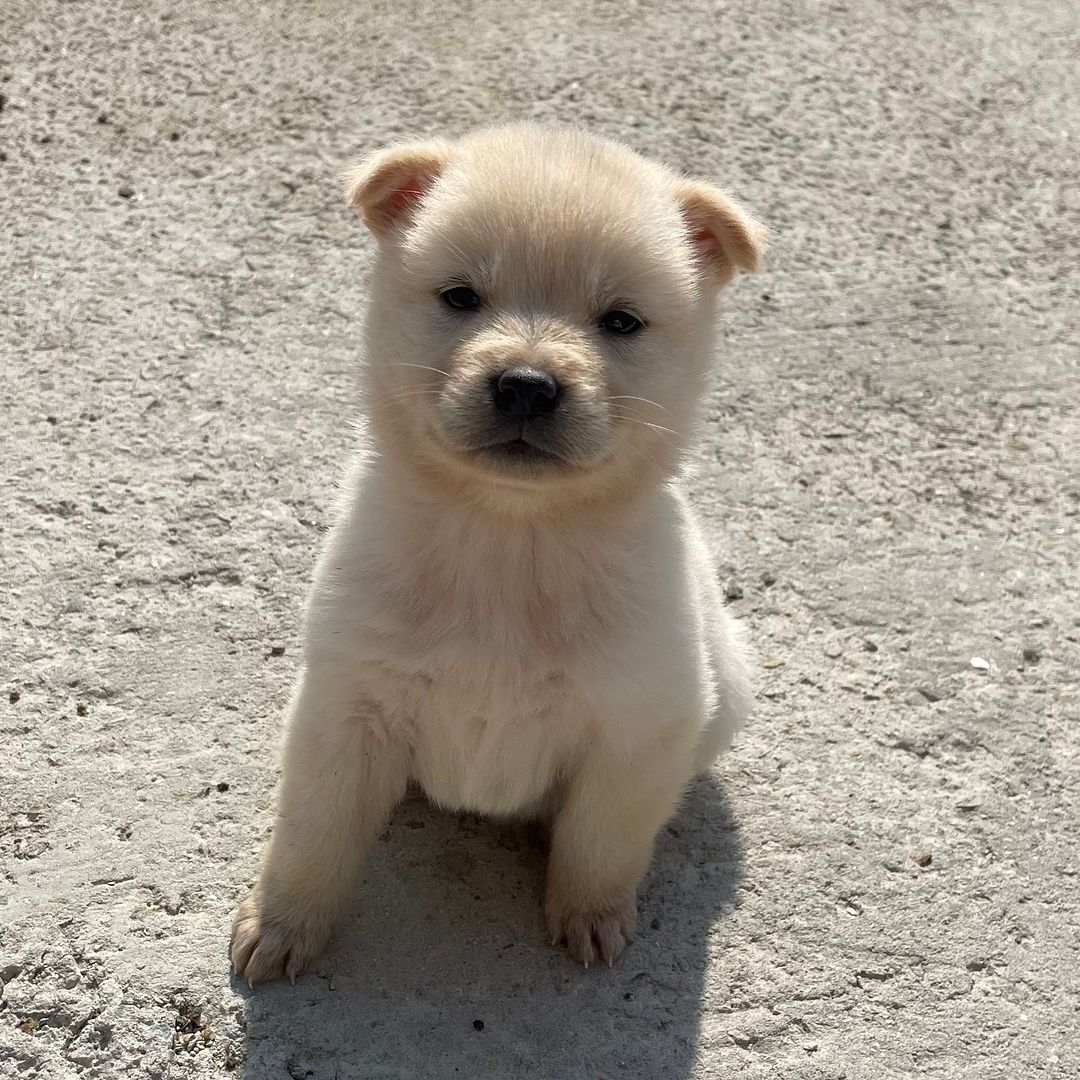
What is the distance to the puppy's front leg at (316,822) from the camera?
10.0ft

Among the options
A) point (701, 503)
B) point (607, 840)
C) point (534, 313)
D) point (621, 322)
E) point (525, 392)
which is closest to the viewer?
point (525, 392)

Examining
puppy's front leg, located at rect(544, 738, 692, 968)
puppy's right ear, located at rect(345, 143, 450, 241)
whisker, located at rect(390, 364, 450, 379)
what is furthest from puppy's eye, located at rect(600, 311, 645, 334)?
puppy's front leg, located at rect(544, 738, 692, 968)

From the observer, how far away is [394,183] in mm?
3115

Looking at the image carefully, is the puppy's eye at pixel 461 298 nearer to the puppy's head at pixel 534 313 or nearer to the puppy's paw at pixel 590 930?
the puppy's head at pixel 534 313

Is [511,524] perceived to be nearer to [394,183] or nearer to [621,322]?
[621,322]

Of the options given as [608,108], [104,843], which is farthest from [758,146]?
[104,843]

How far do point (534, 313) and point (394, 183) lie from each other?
1.82ft

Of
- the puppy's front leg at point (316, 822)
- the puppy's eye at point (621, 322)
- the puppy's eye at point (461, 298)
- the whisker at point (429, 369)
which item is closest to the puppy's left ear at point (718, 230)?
the puppy's eye at point (621, 322)

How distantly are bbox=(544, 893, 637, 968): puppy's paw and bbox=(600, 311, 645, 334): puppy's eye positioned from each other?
1.49 metres

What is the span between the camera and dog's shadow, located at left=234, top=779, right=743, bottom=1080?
3.06 metres

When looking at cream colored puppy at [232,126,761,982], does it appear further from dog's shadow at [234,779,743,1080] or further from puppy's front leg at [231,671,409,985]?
dog's shadow at [234,779,743,1080]

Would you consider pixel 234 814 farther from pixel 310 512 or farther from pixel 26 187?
pixel 26 187

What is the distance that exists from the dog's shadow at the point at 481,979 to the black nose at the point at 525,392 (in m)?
1.41

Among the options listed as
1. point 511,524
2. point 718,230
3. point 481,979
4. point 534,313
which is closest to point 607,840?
point 481,979
